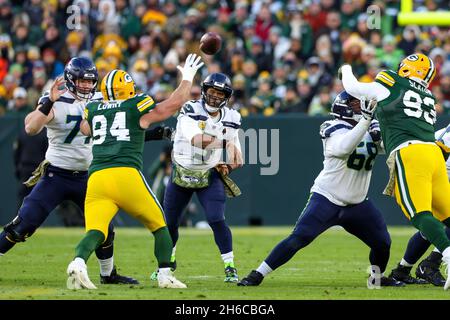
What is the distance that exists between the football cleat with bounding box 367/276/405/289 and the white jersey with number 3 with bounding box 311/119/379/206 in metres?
0.65

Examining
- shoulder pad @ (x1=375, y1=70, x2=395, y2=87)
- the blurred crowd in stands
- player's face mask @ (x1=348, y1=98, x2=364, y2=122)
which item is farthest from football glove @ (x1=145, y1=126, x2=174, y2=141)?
the blurred crowd in stands

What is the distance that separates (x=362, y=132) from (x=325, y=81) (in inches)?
314

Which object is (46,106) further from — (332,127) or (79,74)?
(332,127)

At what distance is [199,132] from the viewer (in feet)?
30.0

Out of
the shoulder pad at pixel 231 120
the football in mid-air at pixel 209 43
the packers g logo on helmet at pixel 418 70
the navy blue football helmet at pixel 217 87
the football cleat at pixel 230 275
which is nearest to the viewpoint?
the packers g logo on helmet at pixel 418 70

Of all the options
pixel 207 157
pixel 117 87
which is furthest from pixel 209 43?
pixel 117 87

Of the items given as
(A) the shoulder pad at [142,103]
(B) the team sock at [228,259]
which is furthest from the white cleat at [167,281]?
(A) the shoulder pad at [142,103]

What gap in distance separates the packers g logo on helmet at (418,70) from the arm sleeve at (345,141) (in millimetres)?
678

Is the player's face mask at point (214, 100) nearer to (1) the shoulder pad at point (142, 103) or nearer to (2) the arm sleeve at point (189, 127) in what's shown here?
(2) the arm sleeve at point (189, 127)

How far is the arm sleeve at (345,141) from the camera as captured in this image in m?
7.85
